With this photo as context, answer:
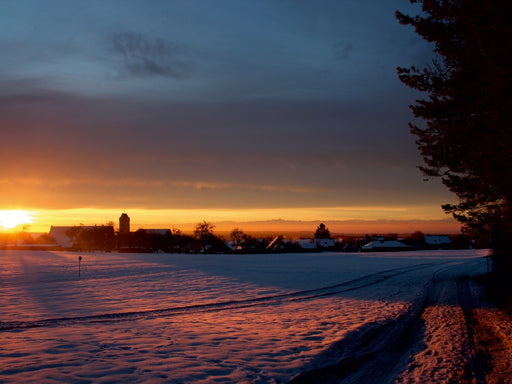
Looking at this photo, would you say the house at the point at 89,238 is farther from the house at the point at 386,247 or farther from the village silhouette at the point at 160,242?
the house at the point at 386,247

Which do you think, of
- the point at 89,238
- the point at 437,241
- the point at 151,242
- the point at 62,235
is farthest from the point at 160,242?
the point at 437,241

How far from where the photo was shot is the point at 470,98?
47.3 ft

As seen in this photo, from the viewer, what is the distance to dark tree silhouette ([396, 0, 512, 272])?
37.8ft

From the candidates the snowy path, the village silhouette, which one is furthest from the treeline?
the snowy path

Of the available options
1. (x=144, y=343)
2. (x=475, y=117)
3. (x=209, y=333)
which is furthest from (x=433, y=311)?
(x=144, y=343)

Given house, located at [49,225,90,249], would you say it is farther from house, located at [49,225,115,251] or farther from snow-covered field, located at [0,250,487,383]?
snow-covered field, located at [0,250,487,383]

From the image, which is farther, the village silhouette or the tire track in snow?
the village silhouette

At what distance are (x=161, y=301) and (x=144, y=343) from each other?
876 centimetres

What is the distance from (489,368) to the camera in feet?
28.8

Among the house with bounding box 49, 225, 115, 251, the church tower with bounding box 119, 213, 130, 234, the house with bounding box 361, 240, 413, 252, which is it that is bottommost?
the house with bounding box 361, 240, 413, 252

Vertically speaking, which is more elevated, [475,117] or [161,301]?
[475,117]

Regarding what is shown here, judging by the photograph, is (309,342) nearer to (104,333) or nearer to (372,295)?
(104,333)

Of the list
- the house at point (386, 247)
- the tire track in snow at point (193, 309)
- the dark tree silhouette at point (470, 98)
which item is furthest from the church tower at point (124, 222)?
the dark tree silhouette at point (470, 98)

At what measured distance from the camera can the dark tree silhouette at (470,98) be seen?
453 inches
